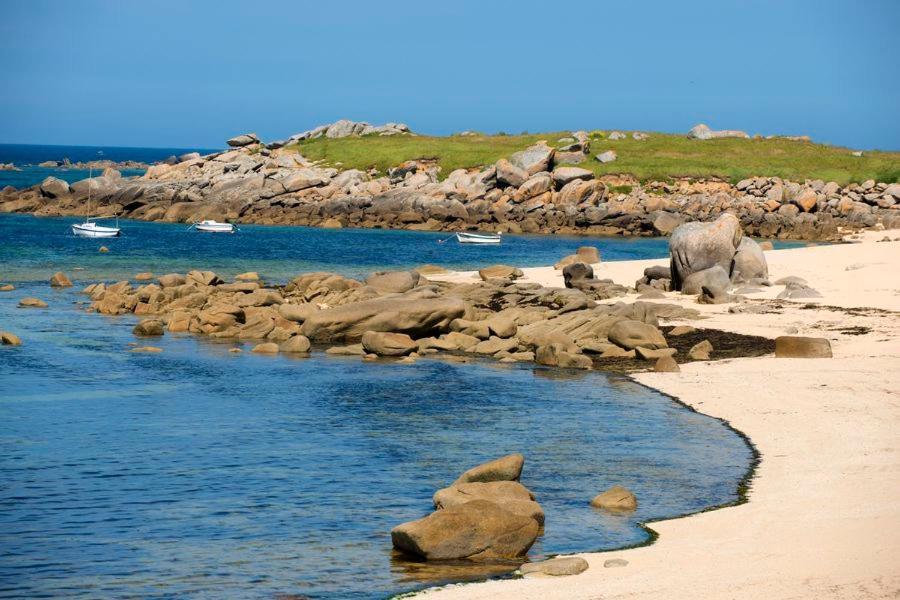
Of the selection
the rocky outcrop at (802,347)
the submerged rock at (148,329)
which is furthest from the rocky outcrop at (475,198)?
the submerged rock at (148,329)

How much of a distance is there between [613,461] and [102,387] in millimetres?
14704

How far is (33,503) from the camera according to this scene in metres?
18.0

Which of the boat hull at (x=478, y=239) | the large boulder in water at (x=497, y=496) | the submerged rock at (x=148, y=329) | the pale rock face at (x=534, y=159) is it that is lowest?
the submerged rock at (x=148, y=329)

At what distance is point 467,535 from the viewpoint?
599 inches

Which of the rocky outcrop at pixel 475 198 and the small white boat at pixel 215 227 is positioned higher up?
the rocky outcrop at pixel 475 198

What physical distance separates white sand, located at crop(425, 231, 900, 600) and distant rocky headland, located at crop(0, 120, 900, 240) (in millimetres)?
57718

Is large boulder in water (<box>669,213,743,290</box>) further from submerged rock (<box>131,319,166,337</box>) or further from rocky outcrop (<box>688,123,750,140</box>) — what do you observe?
rocky outcrop (<box>688,123,750,140</box>)

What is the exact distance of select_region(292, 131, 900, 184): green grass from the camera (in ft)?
356

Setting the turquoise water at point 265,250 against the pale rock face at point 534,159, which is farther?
the pale rock face at point 534,159

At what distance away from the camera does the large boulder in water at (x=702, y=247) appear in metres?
44.2

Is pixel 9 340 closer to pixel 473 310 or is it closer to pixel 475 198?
pixel 473 310

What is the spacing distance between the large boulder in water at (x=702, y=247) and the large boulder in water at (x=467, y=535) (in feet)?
99.3

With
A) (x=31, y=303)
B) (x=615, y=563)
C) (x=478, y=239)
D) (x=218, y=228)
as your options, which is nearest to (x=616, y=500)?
(x=615, y=563)

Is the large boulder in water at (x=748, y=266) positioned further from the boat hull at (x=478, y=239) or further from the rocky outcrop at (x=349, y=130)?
the rocky outcrop at (x=349, y=130)
